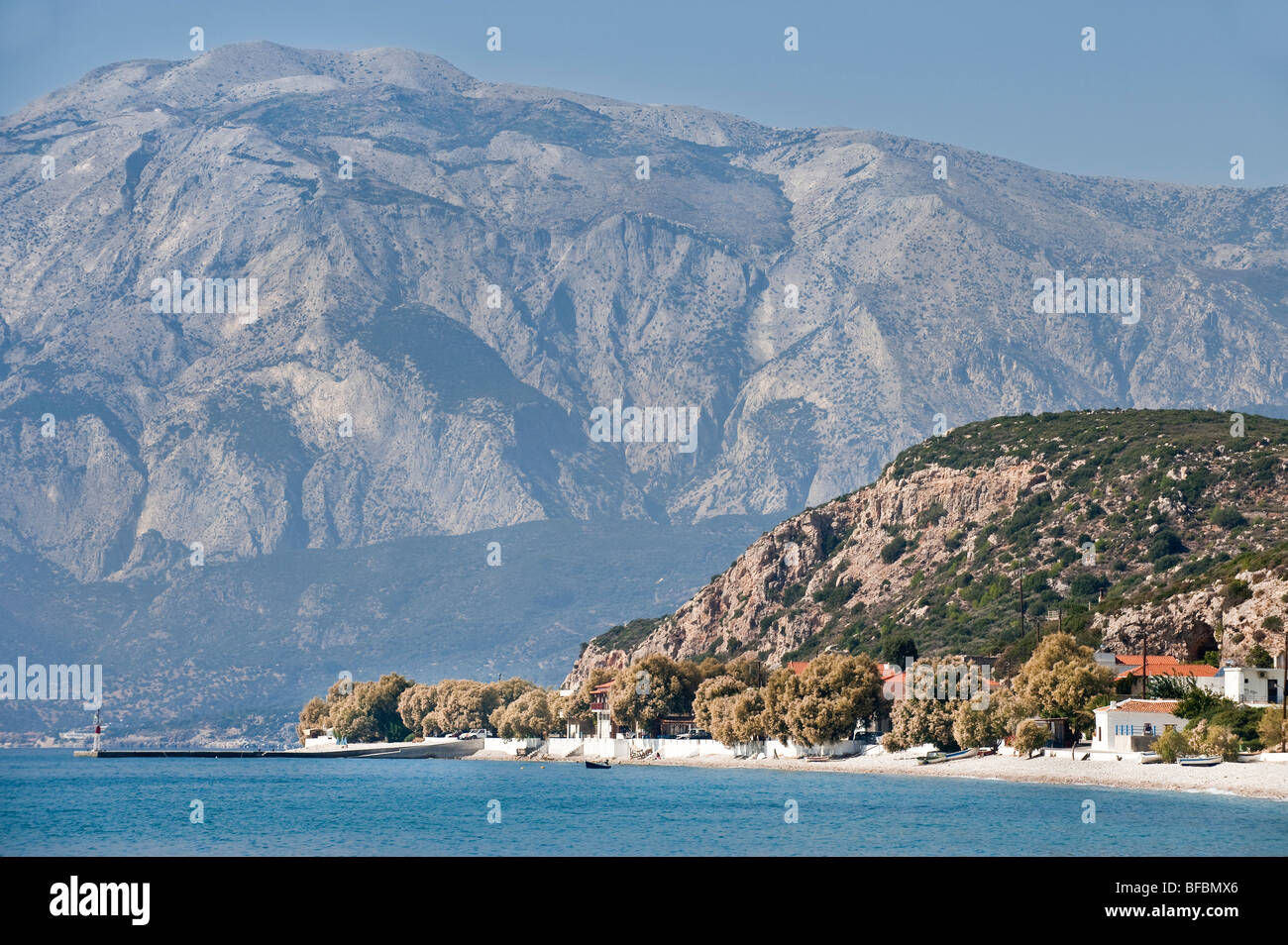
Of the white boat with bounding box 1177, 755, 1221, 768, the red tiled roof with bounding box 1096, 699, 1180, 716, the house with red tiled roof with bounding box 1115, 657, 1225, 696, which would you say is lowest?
the white boat with bounding box 1177, 755, 1221, 768

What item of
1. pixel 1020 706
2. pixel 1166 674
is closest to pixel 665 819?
pixel 1020 706

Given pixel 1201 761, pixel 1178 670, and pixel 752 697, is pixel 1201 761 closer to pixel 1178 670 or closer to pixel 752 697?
pixel 1178 670

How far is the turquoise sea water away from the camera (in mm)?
75312

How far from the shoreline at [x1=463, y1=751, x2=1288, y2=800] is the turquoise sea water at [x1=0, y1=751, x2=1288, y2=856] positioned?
1.84m

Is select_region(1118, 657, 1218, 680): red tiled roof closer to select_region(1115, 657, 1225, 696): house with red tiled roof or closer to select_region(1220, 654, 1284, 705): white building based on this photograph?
select_region(1115, 657, 1225, 696): house with red tiled roof

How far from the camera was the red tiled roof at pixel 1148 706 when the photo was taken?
114125 millimetres

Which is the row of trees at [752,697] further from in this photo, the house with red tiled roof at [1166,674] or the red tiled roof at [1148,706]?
the red tiled roof at [1148,706]

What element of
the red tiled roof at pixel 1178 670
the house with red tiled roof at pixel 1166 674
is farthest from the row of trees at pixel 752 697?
the red tiled roof at pixel 1178 670

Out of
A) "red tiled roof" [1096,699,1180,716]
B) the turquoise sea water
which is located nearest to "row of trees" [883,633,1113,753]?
"red tiled roof" [1096,699,1180,716]

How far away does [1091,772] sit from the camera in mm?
110250

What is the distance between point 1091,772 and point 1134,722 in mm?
5931
